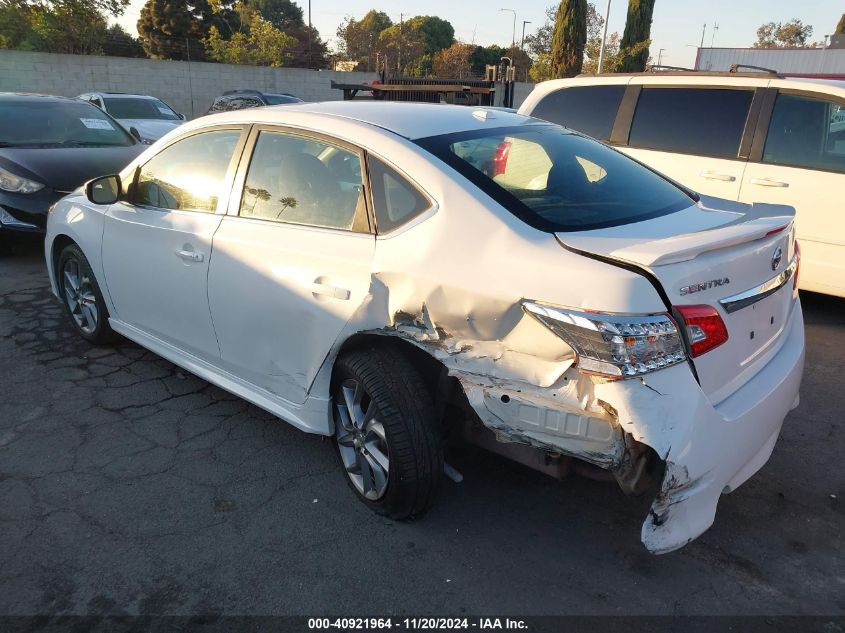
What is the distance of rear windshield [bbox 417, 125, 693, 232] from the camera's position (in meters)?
2.55

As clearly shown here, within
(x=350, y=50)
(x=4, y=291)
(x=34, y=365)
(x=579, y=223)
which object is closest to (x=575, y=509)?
(x=579, y=223)

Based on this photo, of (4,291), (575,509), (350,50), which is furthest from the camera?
(350,50)

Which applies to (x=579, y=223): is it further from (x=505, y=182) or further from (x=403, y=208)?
(x=403, y=208)

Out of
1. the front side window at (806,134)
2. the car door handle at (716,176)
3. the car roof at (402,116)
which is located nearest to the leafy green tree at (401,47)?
the car door handle at (716,176)

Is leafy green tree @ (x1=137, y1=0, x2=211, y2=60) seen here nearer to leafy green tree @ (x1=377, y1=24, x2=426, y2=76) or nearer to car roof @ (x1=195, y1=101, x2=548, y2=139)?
leafy green tree @ (x1=377, y1=24, x2=426, y2=76)

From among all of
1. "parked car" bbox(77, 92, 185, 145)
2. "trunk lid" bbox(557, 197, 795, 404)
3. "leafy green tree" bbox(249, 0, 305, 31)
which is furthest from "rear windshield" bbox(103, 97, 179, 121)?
"leafy green tree" bbox(249, 0, 305, 31)

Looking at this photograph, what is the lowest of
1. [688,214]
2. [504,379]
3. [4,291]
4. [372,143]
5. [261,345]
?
[4,291]

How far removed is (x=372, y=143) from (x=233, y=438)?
1.73 meters

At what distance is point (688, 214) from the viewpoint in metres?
2.75

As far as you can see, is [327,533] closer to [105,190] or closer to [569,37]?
[105,190]

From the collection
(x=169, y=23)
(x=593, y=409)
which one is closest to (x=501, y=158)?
(x=593, y=409)

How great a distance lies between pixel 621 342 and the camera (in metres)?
2.02

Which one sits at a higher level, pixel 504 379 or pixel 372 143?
pixel 372 143

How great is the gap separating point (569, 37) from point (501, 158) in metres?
33.5
